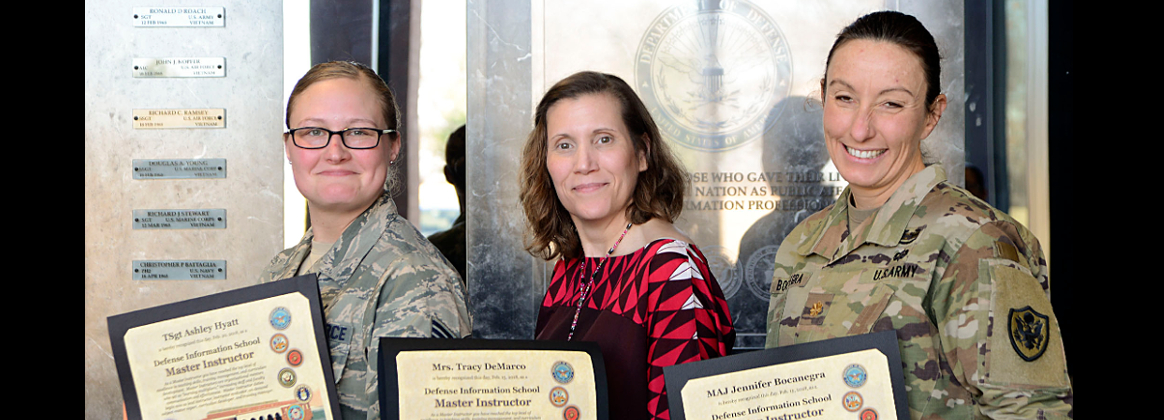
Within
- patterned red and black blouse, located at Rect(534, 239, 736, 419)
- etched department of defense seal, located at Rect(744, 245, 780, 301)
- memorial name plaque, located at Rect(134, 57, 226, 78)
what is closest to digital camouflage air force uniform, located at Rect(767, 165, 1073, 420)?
patterned red and black blouse, located at Rect(534, 239, 736, 419)

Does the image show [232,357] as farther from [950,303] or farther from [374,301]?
[950,303]

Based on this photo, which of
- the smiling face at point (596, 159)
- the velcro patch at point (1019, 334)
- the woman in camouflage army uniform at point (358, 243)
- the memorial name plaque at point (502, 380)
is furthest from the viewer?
the smiling face at point (596, 159)

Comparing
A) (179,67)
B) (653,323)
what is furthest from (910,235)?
(179,67)

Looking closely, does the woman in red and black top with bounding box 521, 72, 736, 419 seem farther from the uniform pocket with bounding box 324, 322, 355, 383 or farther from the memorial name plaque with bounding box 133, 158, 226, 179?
the memorial name plaque with bounding box 133, 158, 226, 179

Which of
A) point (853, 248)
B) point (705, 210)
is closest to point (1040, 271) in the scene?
point (853, 248)

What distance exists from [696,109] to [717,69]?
0.22 meters

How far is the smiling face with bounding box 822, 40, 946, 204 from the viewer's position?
6.03ft

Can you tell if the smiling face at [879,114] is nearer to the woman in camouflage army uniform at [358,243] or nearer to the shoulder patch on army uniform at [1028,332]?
the shoulder patch on army uniform at [1028,332]

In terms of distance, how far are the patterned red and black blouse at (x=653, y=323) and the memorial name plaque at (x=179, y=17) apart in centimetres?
297

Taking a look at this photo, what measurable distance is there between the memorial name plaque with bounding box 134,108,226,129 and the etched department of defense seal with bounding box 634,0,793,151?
2166 mm

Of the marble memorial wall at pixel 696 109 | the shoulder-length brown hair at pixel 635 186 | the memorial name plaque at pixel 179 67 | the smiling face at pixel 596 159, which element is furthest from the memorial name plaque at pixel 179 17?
the smiling face at pixel 596 159

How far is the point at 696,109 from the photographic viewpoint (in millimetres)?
3658

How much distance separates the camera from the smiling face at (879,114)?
6.03 feet

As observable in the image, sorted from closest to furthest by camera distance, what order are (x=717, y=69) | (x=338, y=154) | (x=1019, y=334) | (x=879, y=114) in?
(x=1019, y=334)
(x=879, y=114)
(x=338, y=154)
(x=717, y=69)
